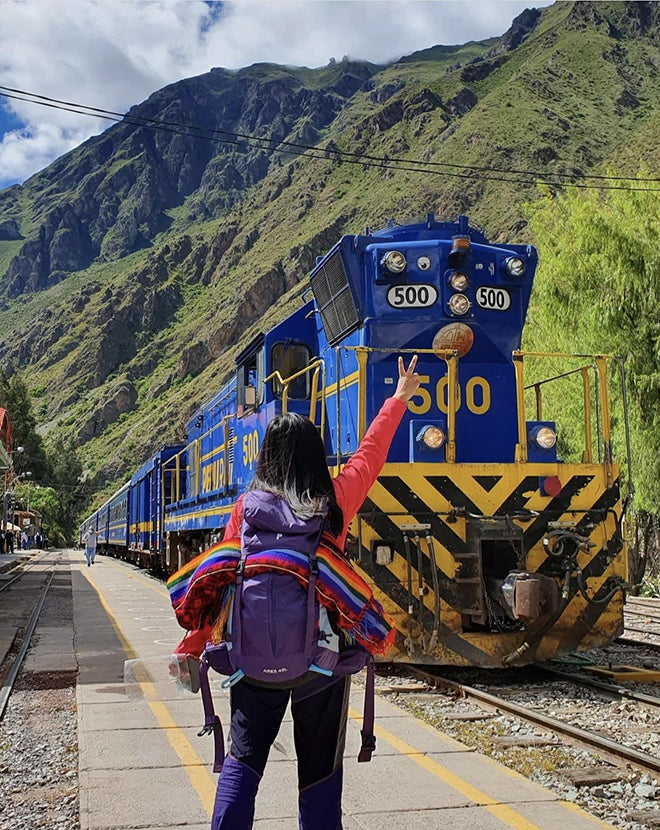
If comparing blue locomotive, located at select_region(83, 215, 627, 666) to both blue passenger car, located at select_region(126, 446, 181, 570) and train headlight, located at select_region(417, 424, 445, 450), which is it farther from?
blue passenger car, located at select_region(126, 446, 181, 570)

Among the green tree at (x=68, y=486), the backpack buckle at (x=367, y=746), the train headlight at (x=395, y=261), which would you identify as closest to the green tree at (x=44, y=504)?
→ the green tree at (x=68, y=486)

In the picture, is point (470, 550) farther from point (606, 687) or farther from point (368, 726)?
point (368, 726)

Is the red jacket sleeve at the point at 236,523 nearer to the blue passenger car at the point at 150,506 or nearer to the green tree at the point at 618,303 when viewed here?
the green tree at the point at 618,303

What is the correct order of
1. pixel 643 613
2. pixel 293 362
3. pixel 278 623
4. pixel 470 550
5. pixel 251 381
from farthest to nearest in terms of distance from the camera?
pixel 643 613
pixel 251 381
pixel 293 362
pixel 470 550
pixel 278 623

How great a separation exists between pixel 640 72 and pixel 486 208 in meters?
34.3

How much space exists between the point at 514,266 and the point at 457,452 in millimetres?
1944

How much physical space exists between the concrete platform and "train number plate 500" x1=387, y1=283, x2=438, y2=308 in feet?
11.7

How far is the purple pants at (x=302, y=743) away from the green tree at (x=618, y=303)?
1471 cm

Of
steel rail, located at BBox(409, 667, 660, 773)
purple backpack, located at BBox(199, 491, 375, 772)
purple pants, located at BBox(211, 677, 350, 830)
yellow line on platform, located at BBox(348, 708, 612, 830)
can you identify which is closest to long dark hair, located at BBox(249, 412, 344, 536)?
purple backpack, located at BBox(199, 491, 375, 772)

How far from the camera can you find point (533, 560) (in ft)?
24.4

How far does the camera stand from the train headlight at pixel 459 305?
26.9 ft

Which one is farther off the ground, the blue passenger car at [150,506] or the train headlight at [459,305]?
the train headlight at [459,305]

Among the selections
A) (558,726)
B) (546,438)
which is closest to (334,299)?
(546,438)

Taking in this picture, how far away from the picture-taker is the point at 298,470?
9.48 feet
